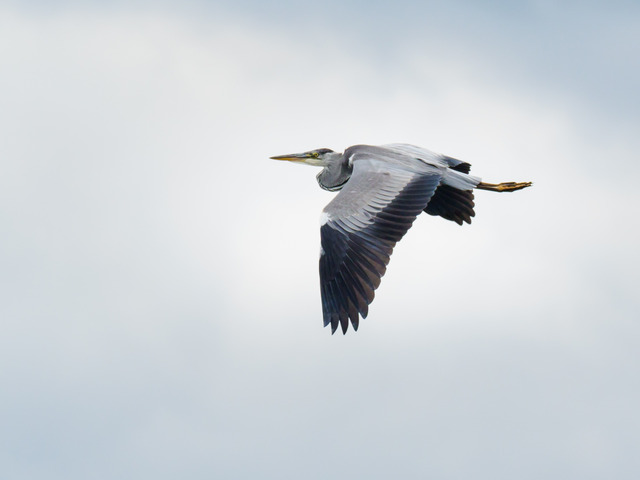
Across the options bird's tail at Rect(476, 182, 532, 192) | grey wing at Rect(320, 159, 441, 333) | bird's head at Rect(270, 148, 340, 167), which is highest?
bird's head at Rect(270, 148, 340, 167)

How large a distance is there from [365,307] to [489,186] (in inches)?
140

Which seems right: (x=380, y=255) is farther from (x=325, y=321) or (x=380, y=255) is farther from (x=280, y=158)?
(x=280, y=158)

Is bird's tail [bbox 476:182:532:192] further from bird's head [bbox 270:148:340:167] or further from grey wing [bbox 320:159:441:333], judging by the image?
bird's head [bbox 270:148:340:167]

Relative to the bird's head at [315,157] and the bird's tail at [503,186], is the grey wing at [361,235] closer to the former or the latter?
the bird's tail at [503,186]

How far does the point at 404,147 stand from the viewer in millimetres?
16375

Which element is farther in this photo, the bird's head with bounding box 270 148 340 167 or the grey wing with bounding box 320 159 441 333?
the bird's head with bounding box 270 148 340 167

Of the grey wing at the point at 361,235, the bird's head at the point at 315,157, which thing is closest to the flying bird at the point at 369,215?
the grey wing at the point at 361,235

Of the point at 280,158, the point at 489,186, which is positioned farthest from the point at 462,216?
the point at 280,158

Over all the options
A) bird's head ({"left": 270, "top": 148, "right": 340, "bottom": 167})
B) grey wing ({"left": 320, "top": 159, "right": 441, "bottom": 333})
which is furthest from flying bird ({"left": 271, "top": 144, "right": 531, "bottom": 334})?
bird's head ({"left": 270, "top": 148, "right": 340, "bottom": 167})

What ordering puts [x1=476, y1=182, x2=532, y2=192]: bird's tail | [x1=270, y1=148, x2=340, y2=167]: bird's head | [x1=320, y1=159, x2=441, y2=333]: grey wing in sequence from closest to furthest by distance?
[x1=320, y1=159, x2=441, y2=333]: grey wing → [x1=476, y1=182, x2=532, y2=192]: bird's tail → [x1=270, y1=148, x2=340, y2=167]: bird's head

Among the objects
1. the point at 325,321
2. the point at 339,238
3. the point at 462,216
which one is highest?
the point at 462,216

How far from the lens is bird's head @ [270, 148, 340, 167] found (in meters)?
17.0

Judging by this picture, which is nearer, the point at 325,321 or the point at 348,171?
the point at 325,321

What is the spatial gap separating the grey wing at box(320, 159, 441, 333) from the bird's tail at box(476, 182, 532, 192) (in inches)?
63.6
